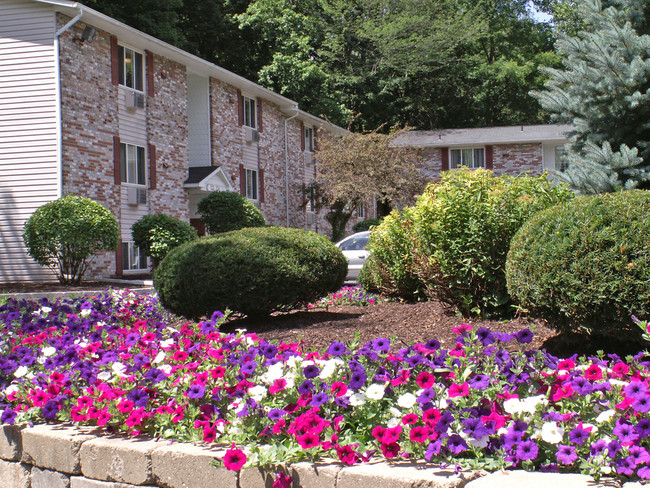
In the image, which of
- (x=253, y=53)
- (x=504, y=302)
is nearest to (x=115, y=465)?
(x=504, y=302)

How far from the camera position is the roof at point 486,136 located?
1372 inches

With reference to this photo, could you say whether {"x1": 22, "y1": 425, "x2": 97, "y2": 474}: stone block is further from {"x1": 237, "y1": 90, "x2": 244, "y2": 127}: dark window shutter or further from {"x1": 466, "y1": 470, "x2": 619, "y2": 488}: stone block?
{"x1": 237, "y1": 90, "x2": 244, "y2": 127}: dark window shutter

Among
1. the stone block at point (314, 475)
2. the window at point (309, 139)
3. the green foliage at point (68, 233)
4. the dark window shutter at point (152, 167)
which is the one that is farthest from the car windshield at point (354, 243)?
the stone block at point (314, 475)

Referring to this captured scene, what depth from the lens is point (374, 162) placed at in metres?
29.9

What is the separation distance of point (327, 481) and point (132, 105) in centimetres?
1820

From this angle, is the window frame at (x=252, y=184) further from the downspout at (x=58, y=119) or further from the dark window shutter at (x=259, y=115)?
the downspout at (x=58, y=119)

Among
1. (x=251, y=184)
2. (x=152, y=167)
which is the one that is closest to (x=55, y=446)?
(x=152, y=167)

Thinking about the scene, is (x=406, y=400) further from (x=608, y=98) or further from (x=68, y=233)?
Answer: (x=68, y=233)

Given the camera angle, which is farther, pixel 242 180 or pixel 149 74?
pixel 242 180

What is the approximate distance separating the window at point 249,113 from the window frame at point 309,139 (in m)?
5.86

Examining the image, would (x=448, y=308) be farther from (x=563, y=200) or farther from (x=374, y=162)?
(x=374, y=162)

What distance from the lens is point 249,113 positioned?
2703 centimetres

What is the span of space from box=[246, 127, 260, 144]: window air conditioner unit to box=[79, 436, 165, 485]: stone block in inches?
932

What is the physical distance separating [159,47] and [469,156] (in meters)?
21.2
